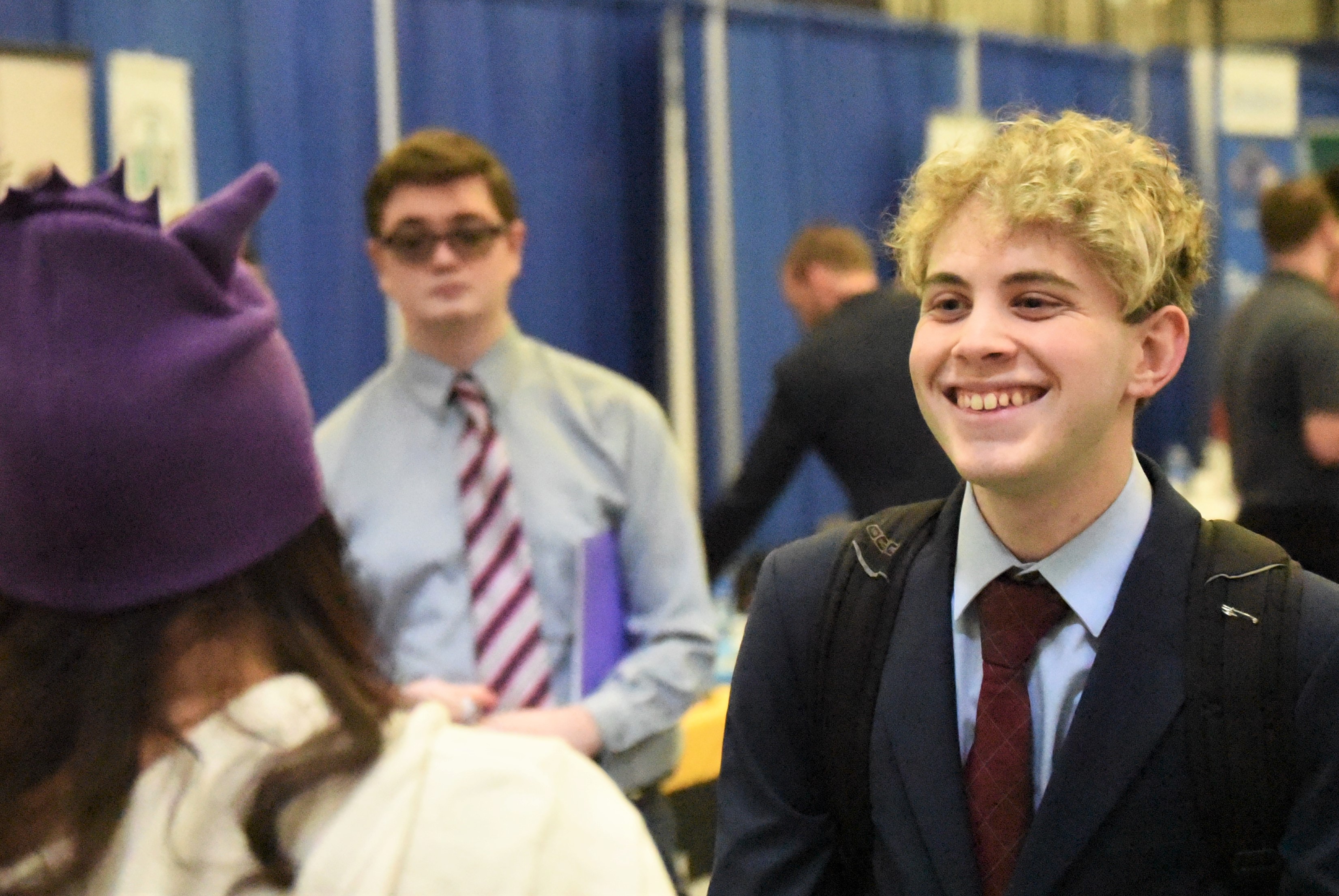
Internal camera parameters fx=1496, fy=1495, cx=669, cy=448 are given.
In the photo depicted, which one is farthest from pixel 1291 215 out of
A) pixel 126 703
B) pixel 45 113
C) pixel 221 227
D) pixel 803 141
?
pixel 126 703

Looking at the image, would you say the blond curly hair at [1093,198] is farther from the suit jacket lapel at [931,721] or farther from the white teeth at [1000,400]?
Result: the suit jacket lapel at [931,721]

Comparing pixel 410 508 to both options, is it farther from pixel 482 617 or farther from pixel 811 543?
pixel 811 543

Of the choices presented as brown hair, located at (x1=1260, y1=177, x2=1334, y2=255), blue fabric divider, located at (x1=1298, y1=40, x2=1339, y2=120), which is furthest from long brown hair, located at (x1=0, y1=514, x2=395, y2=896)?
blue fabric divider, located at (x1=1298, y1=40, x2=1339, y2=120)

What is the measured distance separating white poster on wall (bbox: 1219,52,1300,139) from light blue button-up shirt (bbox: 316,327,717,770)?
613 cm

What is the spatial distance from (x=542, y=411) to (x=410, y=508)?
0.89ft

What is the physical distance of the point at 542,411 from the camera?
98.7 inches

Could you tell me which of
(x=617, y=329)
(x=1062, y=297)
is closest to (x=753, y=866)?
(x=1062, y=297)

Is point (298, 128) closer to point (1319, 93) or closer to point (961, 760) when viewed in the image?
point (961, 760)

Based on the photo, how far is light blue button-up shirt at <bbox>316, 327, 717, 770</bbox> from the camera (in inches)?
93.5

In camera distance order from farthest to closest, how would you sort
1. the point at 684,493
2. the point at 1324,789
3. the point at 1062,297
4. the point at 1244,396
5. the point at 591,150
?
the point at 591,150 < the point at 1244,396 < the point at 684,493 < the point at 1062,297 < the point at 1324,789

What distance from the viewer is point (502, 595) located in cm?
237

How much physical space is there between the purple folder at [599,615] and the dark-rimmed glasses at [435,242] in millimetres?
524

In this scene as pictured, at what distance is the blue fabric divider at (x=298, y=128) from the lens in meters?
4.10

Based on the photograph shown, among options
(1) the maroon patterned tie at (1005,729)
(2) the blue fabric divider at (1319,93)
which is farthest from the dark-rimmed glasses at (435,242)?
(2) the blue fabric divider at (1319,93)
